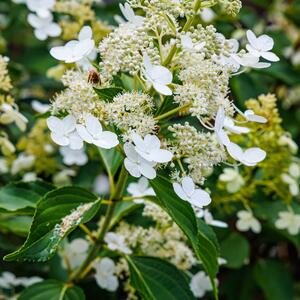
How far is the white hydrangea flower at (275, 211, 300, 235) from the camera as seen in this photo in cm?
148

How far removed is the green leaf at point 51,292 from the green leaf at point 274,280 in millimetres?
Result: 711

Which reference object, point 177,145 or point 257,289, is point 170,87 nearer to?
point 177,145

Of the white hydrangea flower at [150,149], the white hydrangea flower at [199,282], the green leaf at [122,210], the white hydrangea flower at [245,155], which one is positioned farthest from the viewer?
the white hydrangea flower at [199,282]

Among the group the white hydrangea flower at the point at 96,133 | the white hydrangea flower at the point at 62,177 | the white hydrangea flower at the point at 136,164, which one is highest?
the white hydrangea flower at the point at 96,133

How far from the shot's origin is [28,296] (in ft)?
3.83

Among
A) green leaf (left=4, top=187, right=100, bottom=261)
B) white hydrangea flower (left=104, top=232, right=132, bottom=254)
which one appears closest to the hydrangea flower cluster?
green leaf (left=4, top=187, right=100, bottom=261)

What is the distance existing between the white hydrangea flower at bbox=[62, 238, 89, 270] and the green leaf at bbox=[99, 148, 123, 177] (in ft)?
0.63

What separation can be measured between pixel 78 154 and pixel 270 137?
1.61 ft

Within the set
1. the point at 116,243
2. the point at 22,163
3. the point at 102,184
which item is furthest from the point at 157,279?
the point at 102,184

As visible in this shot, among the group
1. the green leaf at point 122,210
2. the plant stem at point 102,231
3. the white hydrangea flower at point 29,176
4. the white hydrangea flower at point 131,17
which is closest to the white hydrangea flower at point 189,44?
the white hydrangea flower at point 131,17

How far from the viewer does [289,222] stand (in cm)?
149

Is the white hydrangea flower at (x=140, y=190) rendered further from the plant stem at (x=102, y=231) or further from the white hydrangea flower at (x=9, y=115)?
the white hydrangea flower at (x=9, y=115)

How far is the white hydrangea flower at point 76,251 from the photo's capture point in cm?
129

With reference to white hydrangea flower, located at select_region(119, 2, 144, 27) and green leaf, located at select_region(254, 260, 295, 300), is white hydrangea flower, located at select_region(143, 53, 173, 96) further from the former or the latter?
green leaf, located at select_region(254, 260, 295, 300)
